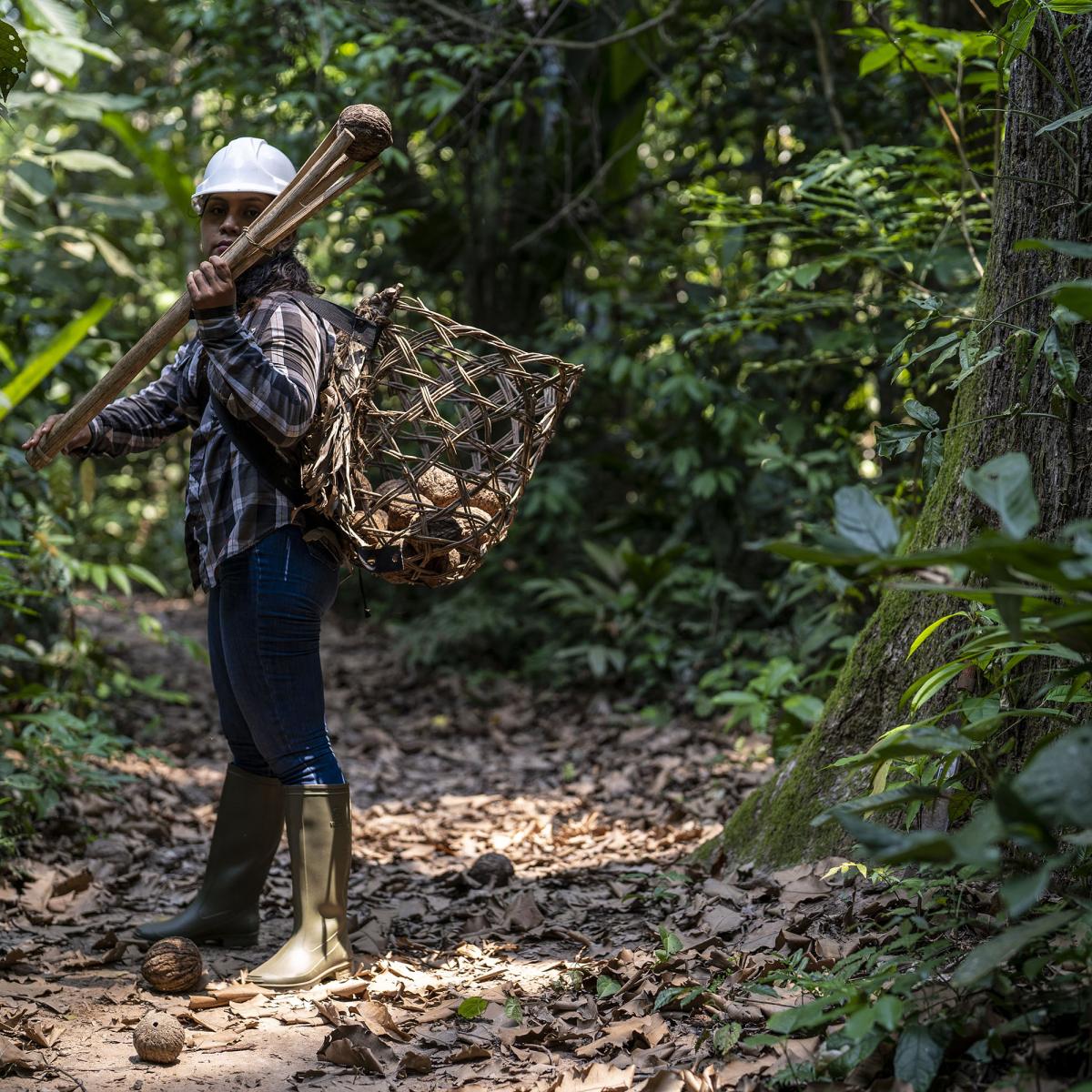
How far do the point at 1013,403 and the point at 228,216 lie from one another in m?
1.91

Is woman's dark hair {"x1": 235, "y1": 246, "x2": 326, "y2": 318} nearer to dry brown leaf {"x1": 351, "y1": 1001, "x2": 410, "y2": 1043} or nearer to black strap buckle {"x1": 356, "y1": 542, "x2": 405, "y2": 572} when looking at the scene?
black strap buckle {"x1": 356, "y1": 542, "x2": 405, "y2": 572}

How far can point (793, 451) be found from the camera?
5398 mm

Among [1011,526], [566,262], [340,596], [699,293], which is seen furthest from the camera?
[340,596]

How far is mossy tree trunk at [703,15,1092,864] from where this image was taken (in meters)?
2.20

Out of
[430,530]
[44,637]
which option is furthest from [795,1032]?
[44,637]

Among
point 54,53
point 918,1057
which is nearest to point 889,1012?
point 918,1057

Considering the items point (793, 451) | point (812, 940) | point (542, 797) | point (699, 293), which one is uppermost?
point (699, 293)

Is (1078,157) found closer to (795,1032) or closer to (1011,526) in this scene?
(1011,526)

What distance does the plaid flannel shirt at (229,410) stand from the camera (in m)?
2.31

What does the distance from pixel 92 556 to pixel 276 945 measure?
263 inches

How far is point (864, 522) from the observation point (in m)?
1.43

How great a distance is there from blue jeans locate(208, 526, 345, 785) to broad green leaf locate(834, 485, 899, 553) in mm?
1539

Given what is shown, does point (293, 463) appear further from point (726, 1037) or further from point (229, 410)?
point (726, 1037)

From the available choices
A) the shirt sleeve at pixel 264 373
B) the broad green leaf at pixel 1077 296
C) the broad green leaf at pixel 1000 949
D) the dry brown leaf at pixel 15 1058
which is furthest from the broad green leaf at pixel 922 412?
the dry brown leaf at pixel 15 1058
